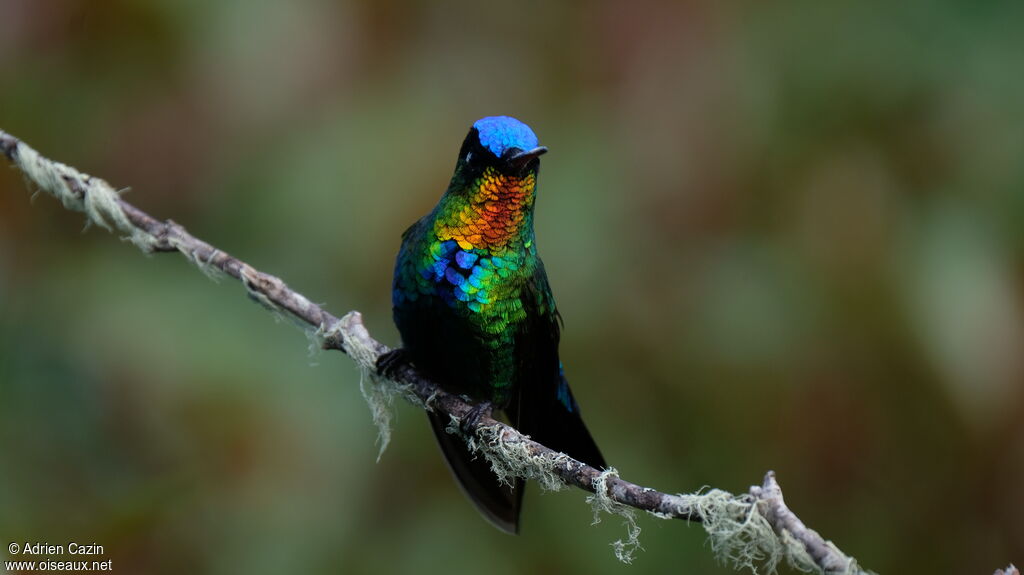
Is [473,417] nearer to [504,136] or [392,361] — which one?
[392,361]

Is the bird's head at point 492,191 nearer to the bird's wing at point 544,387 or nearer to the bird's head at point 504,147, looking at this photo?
the bird's head at point 504,147

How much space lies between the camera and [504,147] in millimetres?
2684

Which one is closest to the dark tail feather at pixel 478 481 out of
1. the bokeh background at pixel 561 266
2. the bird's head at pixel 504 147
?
the bird's head at pixel 504 147

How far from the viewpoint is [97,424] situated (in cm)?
410

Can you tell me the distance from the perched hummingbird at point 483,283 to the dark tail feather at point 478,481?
50mm

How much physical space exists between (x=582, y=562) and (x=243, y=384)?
5.04 feet

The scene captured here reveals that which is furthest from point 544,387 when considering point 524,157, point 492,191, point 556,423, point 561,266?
point 561,266

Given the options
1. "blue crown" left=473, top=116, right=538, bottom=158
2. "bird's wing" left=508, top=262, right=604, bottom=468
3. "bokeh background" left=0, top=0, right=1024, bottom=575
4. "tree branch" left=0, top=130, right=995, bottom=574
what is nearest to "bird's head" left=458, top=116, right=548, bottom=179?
"blue crown" left=473, top=116, right=538, bottom=158

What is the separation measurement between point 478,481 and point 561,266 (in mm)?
1307

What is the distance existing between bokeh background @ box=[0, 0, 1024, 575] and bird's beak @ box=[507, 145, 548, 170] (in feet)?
4.88

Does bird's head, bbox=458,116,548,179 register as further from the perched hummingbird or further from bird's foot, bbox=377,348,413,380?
bird's foot, bbox=377,348,413,380

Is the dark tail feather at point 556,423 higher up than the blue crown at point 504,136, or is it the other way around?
the blue crown at point 504,136

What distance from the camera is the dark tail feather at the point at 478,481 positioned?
3094mm

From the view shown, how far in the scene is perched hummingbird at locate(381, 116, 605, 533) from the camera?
275 centimetres
